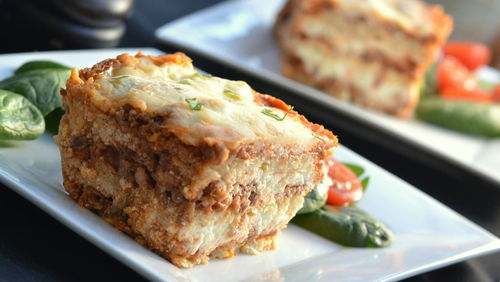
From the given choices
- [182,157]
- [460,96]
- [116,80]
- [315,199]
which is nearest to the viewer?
[182,157]

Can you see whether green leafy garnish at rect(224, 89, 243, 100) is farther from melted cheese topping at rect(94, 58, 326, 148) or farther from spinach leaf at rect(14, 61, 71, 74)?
spinach leaf at rect(14, 61, 71, 74)

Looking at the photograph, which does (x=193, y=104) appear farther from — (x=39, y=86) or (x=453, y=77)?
(x=453, y=77)

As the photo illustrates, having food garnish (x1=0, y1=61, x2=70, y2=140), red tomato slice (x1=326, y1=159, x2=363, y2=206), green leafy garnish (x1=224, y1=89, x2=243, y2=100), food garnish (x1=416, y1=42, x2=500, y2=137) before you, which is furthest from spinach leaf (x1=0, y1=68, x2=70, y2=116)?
food garnish (x1=416, y1=42, x2=500, y2=137)

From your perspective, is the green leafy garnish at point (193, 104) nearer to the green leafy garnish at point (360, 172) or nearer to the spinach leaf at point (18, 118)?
the spinach leaf at point (18, 118)

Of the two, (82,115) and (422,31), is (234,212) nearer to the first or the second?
(82,115)

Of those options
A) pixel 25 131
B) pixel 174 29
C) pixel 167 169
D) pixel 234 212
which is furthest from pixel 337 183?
pixel 174 29

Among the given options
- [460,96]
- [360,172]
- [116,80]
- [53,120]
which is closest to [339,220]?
[360,172]
